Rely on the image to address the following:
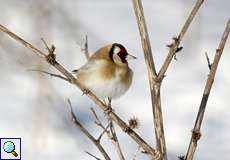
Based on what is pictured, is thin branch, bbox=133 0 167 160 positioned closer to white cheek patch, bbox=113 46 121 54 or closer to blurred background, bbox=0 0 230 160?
white cheek patch, bbox=113 46 121 54

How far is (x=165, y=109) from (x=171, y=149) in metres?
0.27

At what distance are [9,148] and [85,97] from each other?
1.62 feet

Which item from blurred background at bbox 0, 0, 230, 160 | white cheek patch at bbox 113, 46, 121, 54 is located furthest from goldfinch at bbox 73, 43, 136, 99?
blurred background at bbox 0, 0, 230, 160

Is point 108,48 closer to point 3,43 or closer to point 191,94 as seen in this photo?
point 3,43

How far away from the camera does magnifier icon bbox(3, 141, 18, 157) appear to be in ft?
5.98

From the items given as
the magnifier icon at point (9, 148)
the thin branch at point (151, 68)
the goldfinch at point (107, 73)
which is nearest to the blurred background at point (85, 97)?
the magnifier icon at point (9, 148)

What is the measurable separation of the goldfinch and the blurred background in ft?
0.71

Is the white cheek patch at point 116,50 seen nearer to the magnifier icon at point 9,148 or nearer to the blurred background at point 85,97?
the blurred background at point 85,97

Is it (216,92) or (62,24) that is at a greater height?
(62,24)

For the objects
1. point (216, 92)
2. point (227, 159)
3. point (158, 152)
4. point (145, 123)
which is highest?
point (216, 92)

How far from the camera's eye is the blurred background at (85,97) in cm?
197

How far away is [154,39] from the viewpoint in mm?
2762

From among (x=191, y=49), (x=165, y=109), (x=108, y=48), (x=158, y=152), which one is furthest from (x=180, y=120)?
(x=158, y=152)

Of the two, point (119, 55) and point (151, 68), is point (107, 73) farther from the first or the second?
point (151, 68)
